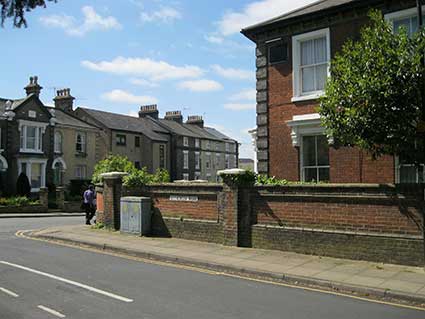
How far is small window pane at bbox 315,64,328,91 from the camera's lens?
14.4m

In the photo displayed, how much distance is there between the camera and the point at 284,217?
11820 millimetres

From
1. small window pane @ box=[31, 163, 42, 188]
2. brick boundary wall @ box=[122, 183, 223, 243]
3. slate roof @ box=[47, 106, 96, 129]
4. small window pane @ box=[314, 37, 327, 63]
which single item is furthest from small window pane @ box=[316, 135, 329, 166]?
slate roof @ box=[47, 106, 96, 129]

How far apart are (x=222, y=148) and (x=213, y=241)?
180 ft

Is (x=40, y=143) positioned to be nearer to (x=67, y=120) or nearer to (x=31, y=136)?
(x=31, y=136)

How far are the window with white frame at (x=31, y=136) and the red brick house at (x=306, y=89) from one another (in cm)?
2748

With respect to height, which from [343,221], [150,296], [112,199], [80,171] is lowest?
[150,296]

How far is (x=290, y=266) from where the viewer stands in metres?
10.0

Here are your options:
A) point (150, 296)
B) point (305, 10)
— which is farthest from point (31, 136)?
point (150, 296)

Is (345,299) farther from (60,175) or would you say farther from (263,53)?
(60,175)

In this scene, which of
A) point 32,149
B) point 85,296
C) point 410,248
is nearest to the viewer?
point 85,296

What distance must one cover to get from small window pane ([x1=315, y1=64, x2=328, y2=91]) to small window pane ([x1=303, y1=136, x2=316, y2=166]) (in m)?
1.60

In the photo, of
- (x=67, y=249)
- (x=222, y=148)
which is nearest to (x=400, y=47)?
(x=67, y=249)

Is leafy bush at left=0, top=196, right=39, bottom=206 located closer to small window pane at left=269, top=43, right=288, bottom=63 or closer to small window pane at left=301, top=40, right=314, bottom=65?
small window pane at left=269, top=43, right=288, bottom=63

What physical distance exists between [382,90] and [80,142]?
1538 inches
